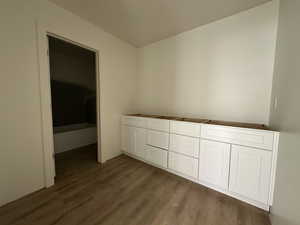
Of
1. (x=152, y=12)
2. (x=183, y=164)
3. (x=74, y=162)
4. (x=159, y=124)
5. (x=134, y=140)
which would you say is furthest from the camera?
(x=134, y=140)

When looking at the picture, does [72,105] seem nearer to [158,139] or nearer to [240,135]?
[158,139]

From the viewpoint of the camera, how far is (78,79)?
12.9 ft

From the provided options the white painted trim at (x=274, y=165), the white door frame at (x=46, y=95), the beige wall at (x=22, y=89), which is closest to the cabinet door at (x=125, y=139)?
the white door frame at (x=46, y=95)

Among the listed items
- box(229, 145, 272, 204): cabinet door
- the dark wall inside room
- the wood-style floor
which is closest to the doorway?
the dark wall inside room

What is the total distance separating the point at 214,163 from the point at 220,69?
57.7 inches

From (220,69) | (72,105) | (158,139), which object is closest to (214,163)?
(158,139)

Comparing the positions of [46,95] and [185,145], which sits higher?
[46,95]

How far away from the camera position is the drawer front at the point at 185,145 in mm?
1850

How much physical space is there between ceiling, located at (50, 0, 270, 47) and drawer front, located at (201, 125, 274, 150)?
169 centimetres

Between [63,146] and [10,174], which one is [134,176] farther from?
[63,146]

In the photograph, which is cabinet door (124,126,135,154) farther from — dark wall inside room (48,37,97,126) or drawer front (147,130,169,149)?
dark wall inside room (48,37,97,126)

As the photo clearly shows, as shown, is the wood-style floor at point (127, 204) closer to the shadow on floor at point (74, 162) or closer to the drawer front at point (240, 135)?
the shadow on floor at point (74, 162)

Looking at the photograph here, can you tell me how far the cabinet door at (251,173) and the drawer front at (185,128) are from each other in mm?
483

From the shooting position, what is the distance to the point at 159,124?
2.21m
